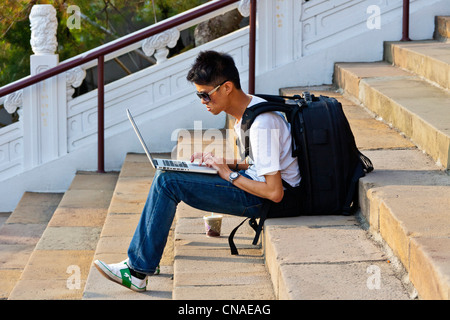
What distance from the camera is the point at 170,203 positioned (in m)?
3.40

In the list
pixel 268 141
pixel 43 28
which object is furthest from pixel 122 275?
pixel 43 28

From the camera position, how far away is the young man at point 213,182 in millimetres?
3293

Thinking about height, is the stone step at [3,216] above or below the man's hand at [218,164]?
below

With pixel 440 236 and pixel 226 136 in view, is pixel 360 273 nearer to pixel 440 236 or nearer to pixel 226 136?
pixel 440 236

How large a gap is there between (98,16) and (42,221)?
3096mm

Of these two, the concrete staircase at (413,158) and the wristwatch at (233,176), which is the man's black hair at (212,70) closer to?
the wristwatch at (233,176)

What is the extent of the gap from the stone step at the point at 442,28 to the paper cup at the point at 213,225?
3353mm

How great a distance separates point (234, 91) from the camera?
3.40 metres

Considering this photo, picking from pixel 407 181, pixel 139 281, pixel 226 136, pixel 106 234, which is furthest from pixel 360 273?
pixel 226 136

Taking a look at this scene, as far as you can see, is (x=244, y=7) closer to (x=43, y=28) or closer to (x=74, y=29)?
(x=43, y=28)

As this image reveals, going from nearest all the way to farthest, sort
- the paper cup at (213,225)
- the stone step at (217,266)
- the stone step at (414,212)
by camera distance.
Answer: the stone step at (414,212)
the stone step at (217,266)
the paper cup at (213,225)

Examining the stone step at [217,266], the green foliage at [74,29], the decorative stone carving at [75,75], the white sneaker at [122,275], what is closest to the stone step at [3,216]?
the decorative stone carving at [75,75]

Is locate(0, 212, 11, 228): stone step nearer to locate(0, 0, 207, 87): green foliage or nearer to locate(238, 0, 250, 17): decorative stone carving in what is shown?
locate(0, 0, 207, 87): green foliage

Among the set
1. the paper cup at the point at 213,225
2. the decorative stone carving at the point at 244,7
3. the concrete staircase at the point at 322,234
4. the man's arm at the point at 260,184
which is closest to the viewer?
the concrete staircase at the point at 322,234
